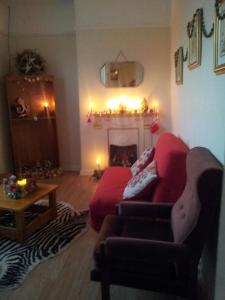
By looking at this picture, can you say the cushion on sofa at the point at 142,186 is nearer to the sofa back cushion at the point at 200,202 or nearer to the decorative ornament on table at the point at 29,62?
the sofa back cushion at the point at 200,202

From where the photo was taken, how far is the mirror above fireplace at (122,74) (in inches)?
170

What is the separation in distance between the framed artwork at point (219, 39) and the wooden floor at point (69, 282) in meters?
1.54

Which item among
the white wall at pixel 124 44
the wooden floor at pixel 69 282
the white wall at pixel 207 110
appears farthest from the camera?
the white wall at pixel 124 44

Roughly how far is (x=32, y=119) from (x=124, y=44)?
1.94 metres

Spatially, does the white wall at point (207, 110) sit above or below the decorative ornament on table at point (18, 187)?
above

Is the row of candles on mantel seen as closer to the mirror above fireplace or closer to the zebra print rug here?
the mirror above fireplace

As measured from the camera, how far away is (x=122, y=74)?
435cm

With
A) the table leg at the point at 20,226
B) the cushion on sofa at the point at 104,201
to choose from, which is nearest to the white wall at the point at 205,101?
the cushion on sofa at the point at 104,201

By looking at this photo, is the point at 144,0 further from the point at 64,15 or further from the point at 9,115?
the point at 9,115

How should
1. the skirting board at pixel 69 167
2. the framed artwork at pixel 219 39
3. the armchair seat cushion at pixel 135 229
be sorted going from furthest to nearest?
the skirting board at pixel 69 167 < the armchair seat cushion at pixel 135 229 < the framed artwork at pixel 219 39

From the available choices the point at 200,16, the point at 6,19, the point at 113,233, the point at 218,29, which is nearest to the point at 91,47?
the point at 6,19

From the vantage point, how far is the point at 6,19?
444 centimetres

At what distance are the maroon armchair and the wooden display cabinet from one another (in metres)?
3.24

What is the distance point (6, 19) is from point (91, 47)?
4.88 ft
